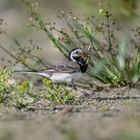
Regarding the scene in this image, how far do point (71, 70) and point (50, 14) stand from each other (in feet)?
35.7

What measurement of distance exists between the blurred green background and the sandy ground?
1588 millimetres

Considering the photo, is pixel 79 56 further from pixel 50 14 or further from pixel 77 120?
pixel 50 14

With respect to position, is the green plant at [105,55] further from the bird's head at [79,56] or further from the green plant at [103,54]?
the bird's head at [79,56]

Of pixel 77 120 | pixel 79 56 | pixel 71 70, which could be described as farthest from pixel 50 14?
pixel 77 120

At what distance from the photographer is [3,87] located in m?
9.88

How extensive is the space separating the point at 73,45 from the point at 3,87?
6.70 feet

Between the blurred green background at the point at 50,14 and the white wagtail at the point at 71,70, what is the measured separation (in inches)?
32.7

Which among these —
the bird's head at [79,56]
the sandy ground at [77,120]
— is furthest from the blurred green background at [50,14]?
the sandy ground at [77,120]

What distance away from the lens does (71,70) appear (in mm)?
10867

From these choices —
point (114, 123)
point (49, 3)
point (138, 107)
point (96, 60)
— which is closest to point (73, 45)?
point (96, 60)

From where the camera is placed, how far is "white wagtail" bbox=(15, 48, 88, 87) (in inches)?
427

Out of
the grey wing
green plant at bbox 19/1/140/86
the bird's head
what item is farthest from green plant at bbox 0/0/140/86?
the grey wing

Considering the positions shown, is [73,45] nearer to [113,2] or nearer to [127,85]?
[127,85]

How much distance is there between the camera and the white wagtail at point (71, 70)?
35.6ft
